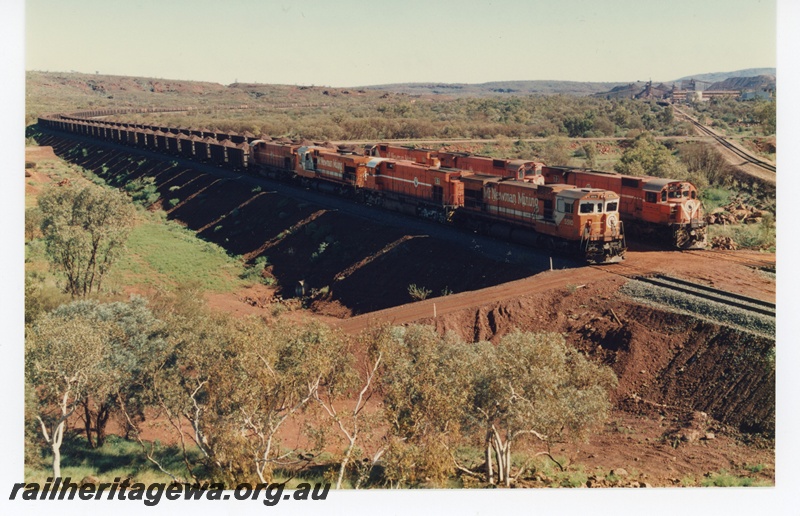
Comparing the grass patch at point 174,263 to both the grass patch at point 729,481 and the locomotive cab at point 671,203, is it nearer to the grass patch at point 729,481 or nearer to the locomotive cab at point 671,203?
the locomotive cab at point 671,203

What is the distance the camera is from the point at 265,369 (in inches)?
624

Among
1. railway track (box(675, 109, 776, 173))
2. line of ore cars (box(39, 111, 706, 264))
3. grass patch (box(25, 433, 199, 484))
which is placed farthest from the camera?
railway track (box(675, 109, 776, 173))

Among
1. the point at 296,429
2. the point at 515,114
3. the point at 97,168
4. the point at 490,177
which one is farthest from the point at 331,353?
the point at 515,114

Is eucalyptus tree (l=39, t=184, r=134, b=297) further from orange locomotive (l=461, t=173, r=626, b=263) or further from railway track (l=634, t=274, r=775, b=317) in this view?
railway track (l=634, t=274, r=775, b=317)

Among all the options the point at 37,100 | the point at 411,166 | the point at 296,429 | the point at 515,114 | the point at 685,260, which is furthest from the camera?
the point at 37,100

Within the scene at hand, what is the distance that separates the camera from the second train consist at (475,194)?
33.9 m

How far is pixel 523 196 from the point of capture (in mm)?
37156

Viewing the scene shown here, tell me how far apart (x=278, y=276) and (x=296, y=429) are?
78.7ft

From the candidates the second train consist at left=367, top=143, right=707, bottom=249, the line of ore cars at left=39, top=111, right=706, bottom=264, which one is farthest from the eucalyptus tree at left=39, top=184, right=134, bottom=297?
the second train consist at left=367, top=143, right=707, bottom=249

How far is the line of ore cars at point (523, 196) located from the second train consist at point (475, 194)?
5cm

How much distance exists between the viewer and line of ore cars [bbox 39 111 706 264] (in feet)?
112

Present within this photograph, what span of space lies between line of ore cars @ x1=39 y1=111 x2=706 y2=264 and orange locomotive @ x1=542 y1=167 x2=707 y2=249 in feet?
0.17

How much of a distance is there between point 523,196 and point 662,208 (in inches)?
296

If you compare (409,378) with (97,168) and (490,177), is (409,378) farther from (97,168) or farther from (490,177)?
(97,168)
